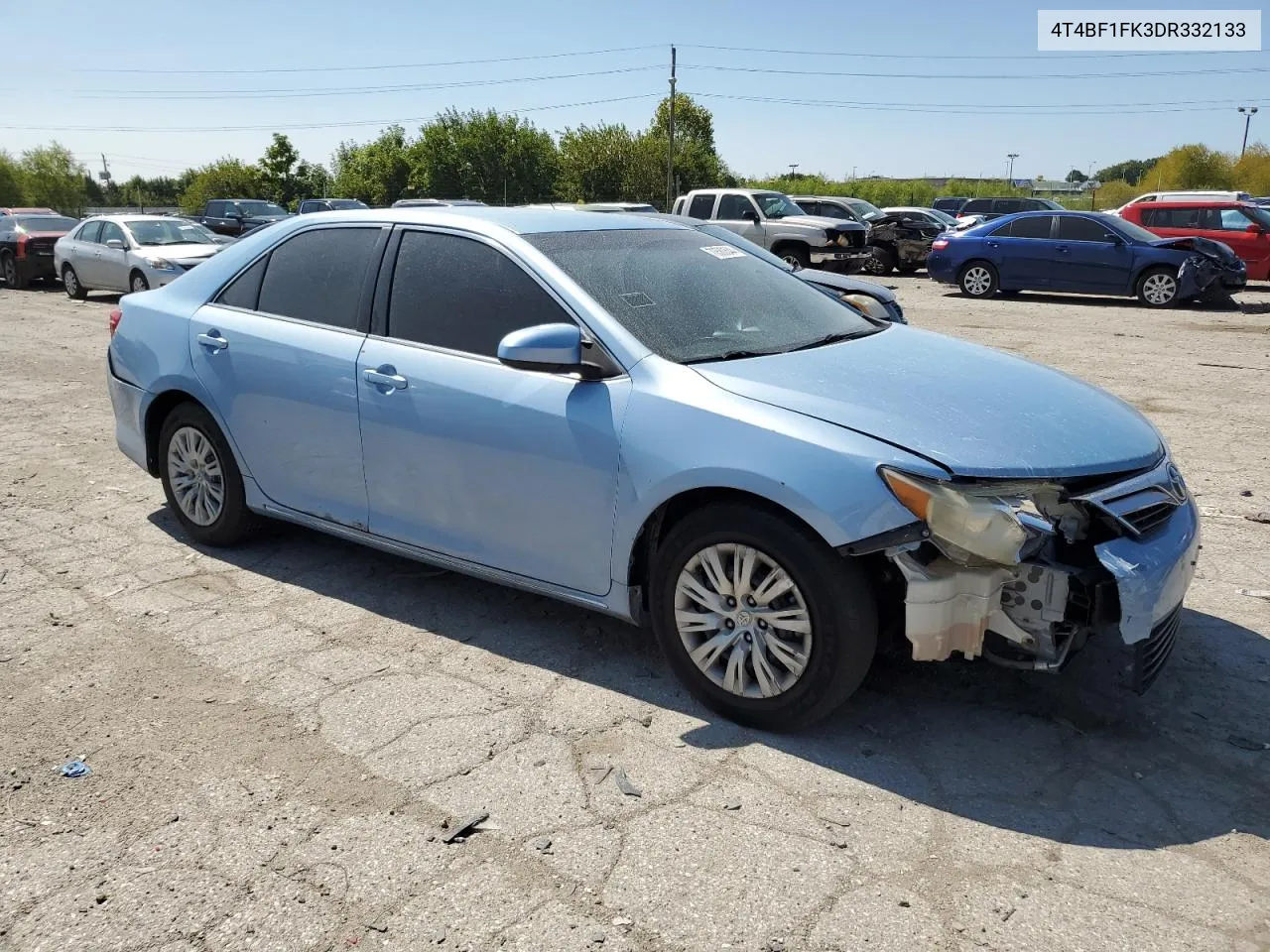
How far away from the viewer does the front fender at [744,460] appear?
9.70ft

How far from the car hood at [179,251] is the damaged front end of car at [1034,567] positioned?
15.8m

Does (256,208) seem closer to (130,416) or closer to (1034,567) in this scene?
(130,416)

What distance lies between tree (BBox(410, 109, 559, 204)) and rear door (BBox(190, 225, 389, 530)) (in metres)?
65.3

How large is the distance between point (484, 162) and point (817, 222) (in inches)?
2048

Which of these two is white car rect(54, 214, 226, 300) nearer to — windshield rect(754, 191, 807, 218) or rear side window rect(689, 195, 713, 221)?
rear side window rect(689, 195, 713, 221)

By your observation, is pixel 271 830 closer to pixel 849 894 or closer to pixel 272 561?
pixel 849 894

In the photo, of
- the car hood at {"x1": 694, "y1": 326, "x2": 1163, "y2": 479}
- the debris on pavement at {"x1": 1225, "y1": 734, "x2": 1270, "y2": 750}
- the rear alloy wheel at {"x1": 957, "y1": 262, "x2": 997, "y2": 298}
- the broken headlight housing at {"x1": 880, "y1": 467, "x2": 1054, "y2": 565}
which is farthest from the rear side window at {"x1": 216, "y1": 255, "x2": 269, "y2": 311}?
the rear alloy wheel at {"x1": 957, "y1": 262, "x2": 997, "y2": 298}

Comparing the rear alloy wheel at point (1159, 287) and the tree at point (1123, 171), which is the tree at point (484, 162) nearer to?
the rear alloy wheel at point (1159, 287)

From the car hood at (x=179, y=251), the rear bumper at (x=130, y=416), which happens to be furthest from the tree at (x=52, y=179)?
the rear bumper at (x=130, y=416)

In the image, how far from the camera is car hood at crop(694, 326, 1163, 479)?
9.98 ft

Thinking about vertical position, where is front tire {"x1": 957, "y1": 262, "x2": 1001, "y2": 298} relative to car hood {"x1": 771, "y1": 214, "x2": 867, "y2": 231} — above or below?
below

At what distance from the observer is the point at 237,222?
28.1 m

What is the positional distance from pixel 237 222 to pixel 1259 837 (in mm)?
29596

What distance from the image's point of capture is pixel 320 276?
14.7ft
